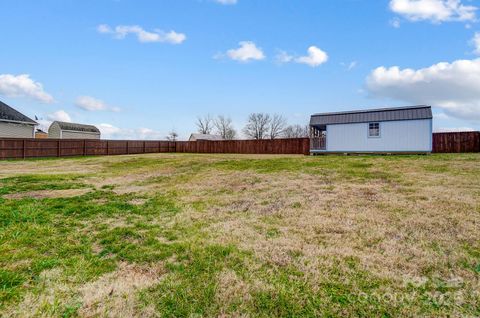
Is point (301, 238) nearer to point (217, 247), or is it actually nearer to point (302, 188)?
point (217, 247)

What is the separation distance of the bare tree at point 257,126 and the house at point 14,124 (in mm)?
43662

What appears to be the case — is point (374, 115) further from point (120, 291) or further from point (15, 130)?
point (15, 130)

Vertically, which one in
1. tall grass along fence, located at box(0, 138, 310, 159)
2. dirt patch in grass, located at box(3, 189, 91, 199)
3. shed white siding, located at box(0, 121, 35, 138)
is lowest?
dirt patch in grass, located at box(3, 189, 91, 199)

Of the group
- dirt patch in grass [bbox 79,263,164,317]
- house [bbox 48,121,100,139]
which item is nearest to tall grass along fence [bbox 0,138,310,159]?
house [bbox 48,121,100,139]

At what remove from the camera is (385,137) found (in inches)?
656

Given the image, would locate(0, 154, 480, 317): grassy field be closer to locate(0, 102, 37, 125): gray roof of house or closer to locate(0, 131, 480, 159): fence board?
locate(0, 131, 480, 159): fence board

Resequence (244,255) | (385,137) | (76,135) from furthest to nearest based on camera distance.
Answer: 1. (76,135)
2. (385,137)
3. (244,255)

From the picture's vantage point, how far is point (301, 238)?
345 centimetres

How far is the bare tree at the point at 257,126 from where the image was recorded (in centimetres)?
6066

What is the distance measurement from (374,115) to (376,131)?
3.50 ft

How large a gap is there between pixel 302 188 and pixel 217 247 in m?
4.12

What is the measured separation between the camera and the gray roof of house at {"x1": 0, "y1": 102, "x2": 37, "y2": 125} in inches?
816

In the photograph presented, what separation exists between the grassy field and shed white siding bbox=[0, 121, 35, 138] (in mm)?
20116

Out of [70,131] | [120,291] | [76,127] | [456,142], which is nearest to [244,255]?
[120,291]
